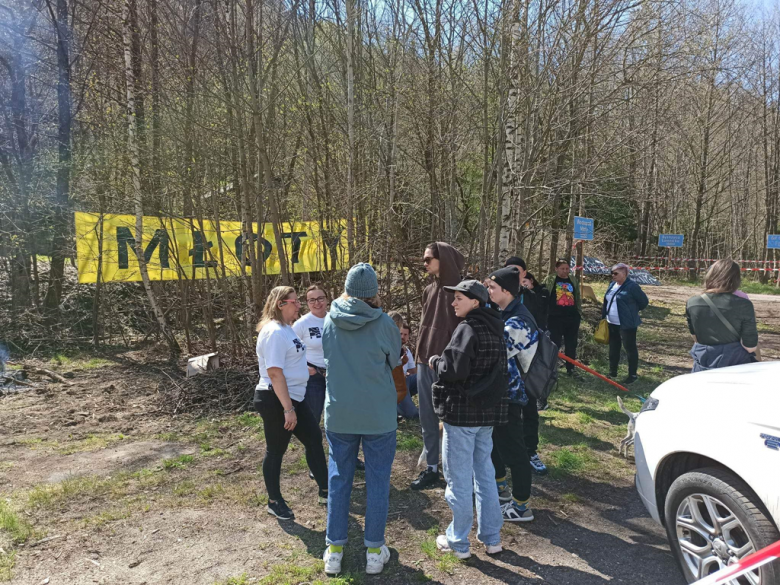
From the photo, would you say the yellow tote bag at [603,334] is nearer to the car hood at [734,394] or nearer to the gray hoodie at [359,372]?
the car hood at [734,394]

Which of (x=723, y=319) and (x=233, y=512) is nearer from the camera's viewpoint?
(x=233, y=512)

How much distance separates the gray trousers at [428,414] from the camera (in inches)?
178

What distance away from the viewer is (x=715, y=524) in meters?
2.79

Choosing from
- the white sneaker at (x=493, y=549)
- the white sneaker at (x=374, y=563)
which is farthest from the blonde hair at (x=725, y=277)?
the white sneaker at (x=374, y=563)

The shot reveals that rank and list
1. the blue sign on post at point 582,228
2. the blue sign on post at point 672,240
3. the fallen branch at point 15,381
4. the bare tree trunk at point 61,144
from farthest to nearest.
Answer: the blue sign on post at point 672,240 → the blue sign on post at point 582,228 → the bare tree trunk at point 61,144 → the fallen branch at point 15,381

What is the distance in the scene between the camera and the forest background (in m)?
8.41

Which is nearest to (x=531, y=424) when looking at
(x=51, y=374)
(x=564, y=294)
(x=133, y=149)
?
(x=564, y=294)

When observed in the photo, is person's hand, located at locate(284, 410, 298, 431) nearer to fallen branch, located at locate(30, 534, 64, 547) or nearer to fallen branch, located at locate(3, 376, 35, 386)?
fallen branch, located at locate(30, 534, 64, 547)

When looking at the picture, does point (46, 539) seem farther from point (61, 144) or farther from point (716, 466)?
point (61, 144)

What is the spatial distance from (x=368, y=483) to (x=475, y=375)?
3.00 feet

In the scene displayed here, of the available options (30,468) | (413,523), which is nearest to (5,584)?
(30,468)

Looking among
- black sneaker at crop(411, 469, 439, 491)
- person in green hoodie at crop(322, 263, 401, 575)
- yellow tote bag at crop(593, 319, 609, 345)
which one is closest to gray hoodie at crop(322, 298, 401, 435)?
person in green hoodie at crop(322, 263, 401, 575)

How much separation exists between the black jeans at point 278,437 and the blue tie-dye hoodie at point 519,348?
1.49 meters

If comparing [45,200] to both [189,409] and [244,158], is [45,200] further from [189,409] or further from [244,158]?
A: [189,409]
